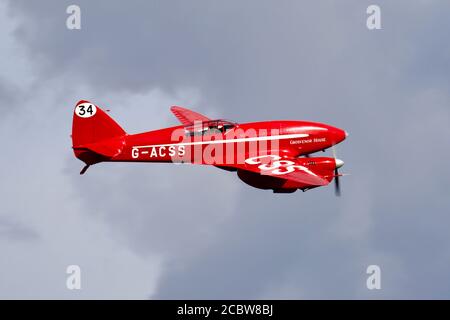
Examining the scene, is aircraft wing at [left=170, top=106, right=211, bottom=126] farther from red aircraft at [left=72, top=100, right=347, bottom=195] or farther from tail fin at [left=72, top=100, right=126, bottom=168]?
tail fin at [left=72, top=100, right=126, bottom=168]

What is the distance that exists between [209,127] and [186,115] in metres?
5.67

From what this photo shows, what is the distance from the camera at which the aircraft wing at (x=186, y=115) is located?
182 ft

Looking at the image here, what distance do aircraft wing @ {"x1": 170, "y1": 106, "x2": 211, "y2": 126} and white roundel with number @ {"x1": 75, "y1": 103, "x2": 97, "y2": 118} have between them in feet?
19.5

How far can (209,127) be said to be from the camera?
168ft

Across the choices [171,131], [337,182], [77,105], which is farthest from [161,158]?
[337,182]

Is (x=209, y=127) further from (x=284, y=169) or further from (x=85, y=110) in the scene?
(x=85, y=110)

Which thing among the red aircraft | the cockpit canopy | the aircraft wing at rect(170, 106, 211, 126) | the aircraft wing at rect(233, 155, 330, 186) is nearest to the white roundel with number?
the red aircraft

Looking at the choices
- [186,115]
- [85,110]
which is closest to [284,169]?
[186,115]

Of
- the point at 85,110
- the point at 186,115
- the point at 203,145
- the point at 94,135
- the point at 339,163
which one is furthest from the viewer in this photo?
the point at 186,115

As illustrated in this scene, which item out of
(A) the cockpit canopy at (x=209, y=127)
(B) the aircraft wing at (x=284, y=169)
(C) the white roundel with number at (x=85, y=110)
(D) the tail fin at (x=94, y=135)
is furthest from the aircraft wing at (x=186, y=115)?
(C) the white roundel with number at (x=85, y=110)

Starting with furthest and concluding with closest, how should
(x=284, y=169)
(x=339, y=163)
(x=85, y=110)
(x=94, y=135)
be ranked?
(x=85, y=110), (x=94, y=135), (x=339, y=163), (x=284, y=169)

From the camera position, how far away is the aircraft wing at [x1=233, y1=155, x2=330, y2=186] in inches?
1896

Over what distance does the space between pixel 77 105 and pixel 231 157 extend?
27.0 ft

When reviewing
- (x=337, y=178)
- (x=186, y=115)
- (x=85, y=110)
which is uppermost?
(x=85, y=110)
